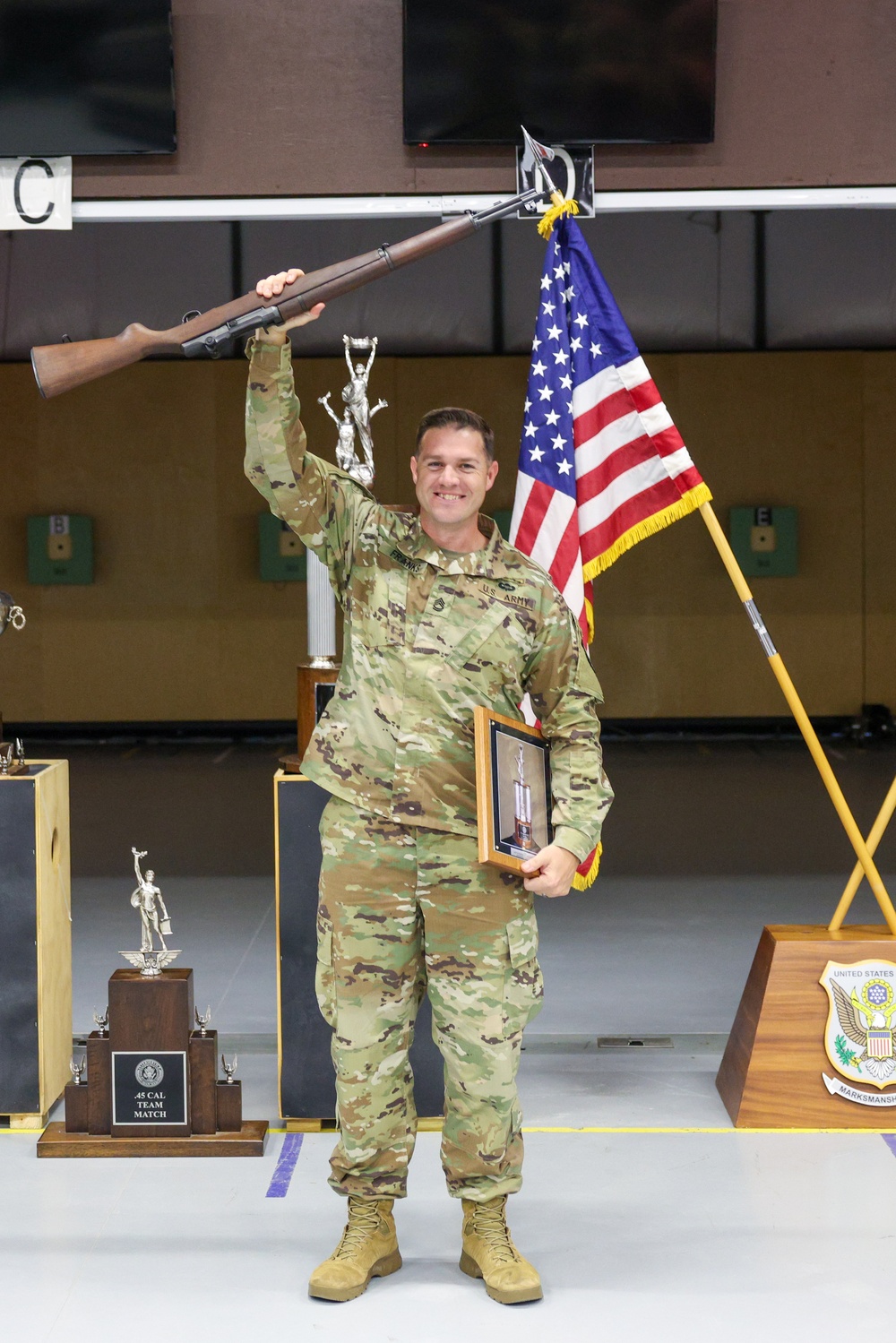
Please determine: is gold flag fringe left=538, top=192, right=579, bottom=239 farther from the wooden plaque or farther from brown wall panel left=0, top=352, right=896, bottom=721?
brown wall panel left=0, top=352, right=896, bottom=721

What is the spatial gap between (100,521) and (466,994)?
30.6ft

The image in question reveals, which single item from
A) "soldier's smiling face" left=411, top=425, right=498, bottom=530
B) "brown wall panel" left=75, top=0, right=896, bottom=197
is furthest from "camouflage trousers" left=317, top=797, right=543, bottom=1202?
"brown wall panel" left=75, top=0, right=896, bottom=197

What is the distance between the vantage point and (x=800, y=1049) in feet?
11.7

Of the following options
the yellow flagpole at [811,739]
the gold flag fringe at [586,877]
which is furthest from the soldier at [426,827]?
the yellow flagpole at [811,739]

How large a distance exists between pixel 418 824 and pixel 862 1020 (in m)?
1.48

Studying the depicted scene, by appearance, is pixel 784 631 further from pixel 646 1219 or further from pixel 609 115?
pixel 646 1219

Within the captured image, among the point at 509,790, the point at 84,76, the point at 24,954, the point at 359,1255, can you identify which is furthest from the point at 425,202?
the point at 359,1255

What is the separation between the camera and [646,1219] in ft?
10.3

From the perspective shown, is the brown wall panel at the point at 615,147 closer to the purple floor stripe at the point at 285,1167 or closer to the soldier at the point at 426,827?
the soldier at the point at 426,827

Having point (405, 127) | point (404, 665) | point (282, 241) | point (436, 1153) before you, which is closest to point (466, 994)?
point (404, 665)

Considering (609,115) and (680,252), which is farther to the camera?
(680,252)

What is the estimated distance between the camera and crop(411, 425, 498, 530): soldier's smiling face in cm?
272

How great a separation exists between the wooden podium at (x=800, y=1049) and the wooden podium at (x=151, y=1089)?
1.24 m

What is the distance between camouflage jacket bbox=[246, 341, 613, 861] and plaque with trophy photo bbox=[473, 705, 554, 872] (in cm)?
4
